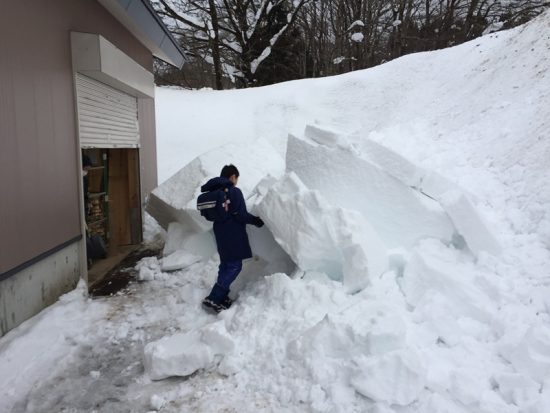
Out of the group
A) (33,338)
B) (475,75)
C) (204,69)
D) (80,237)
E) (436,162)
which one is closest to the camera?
(33,338)

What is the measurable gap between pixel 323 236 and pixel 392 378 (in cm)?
148

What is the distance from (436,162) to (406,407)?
14.1 feet

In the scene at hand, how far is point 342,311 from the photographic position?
131 inches

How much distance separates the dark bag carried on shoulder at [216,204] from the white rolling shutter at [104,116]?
5.72 ft

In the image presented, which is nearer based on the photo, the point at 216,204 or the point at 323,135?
the point at 216,204

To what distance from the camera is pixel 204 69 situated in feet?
79.9

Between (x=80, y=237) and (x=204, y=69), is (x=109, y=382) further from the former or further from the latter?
(x=204, y=69)

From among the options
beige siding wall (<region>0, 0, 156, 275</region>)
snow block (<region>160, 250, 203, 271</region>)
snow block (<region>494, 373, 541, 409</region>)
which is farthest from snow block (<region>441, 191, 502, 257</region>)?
beige siding wall (<region>0, 0, 156, 275</region>)

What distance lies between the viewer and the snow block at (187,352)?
314cm

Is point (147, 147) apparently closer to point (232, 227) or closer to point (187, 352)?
point (232, 227)

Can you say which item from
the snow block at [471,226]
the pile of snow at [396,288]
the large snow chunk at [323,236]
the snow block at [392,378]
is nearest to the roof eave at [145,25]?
the pile of snow at [396,288]

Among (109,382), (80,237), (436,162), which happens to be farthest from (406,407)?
(436,162)

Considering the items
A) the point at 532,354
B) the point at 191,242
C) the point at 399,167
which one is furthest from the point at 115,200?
the point at 532,354

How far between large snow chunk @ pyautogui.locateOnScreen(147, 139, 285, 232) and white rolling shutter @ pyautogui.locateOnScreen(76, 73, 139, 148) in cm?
101
